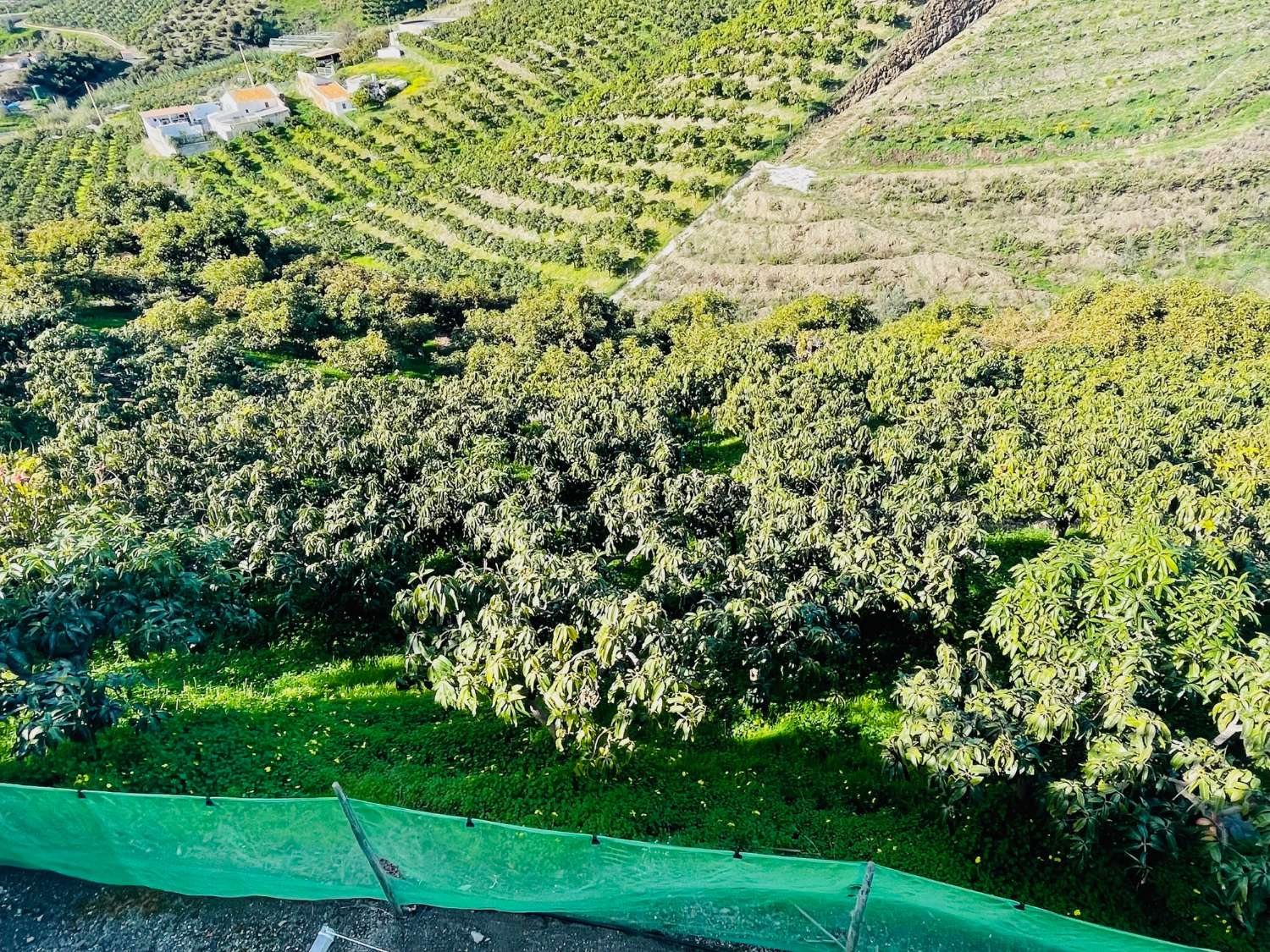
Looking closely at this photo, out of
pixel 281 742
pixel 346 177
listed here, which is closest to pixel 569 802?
pixel 281 742

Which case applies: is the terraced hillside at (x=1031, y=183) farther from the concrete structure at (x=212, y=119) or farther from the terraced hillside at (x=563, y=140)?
the concrete structure at (x=212, y=119)

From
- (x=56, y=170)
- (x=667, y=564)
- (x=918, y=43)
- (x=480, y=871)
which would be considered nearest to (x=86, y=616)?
(x=480, y=871)

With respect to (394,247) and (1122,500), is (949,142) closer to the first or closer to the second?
(394,247)

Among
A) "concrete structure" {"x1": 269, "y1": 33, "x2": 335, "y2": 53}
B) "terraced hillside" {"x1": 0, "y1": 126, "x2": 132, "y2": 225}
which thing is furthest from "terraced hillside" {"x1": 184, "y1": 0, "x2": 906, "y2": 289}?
"concrete structure" {"x1": 269, "y1": 33, "x2": 335, "y2": 53}

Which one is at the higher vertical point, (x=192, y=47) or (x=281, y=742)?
(x=192, y=47)

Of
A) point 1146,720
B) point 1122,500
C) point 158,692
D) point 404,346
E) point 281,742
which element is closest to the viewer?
point 1146,720

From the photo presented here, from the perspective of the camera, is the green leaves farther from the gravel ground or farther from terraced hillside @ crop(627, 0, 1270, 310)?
terraced hillside @ crop(627, 0, 1270, 310)

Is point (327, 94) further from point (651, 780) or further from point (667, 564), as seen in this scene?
point (651, 780)
